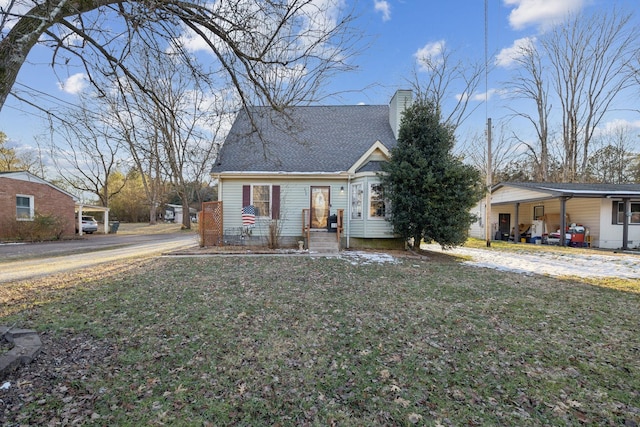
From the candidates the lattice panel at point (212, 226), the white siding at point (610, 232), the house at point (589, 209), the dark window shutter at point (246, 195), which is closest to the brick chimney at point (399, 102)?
the dark window shutter at point (246, 195)

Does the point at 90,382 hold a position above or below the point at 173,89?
below

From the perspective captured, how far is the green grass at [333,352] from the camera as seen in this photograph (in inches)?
101

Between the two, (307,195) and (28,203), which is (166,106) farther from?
(28,203)

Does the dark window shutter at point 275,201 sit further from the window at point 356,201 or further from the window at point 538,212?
the window at point 538,212

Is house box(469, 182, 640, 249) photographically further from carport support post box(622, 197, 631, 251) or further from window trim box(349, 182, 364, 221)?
window trim box(349, 182, 364, 221)

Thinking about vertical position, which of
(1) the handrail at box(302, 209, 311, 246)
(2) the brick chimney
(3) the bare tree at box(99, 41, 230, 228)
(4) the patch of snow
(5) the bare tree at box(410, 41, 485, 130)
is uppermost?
(5) the bare tree at box(410, 41, 485, 130)

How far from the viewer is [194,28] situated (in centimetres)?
420

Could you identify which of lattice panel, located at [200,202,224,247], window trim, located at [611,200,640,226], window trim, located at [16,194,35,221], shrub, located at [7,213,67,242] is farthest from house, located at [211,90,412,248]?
window trim, located at [16,194,35,221]

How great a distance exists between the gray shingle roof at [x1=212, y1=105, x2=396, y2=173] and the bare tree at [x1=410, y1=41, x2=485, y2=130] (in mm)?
5295

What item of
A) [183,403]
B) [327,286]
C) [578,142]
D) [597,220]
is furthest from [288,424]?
[578,142]

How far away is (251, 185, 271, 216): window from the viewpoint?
41.3 feet

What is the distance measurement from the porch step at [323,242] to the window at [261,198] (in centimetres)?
231

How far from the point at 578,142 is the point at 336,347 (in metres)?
33.8

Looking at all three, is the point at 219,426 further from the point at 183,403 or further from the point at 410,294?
the point at 410,294
